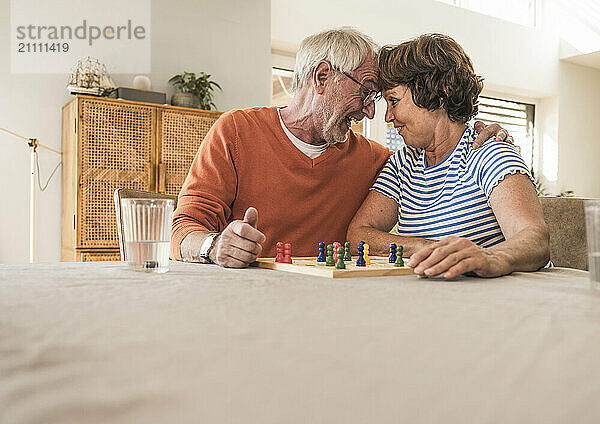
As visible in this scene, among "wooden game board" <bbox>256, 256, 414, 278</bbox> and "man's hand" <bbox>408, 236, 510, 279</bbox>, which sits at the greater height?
"man's hand" <bbox>408, 236, 510, 279</bbox>

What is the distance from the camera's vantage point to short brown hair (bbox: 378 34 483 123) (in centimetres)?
146

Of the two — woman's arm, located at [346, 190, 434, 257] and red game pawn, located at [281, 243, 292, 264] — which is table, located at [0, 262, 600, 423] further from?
woman's arm, located at [346, 190, 434, 257]

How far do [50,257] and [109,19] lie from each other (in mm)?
1731

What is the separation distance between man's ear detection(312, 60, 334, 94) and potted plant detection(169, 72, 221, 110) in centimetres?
239

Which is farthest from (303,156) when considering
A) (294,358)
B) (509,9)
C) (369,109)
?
(509,9)

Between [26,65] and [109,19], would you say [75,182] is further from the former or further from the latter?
[109,19]

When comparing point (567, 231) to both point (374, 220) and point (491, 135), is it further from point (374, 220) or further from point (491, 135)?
point (374, 220)

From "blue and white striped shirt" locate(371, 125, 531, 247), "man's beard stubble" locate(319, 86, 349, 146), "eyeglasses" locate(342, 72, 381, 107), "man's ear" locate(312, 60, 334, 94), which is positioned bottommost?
"blue and white striped shirt" locate(371, 125, 531, 247)

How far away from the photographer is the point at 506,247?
100cm

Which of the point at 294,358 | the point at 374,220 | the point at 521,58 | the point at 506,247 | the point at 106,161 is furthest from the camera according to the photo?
the point at 521,58

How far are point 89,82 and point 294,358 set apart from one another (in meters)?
3.70

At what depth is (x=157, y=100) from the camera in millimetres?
3809

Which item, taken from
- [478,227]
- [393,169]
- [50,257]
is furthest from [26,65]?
[478,227]

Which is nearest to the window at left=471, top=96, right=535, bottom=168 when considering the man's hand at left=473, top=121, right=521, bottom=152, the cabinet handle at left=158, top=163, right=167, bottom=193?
the cabinet handle at left=158, top=163, right=167, bottom=193
